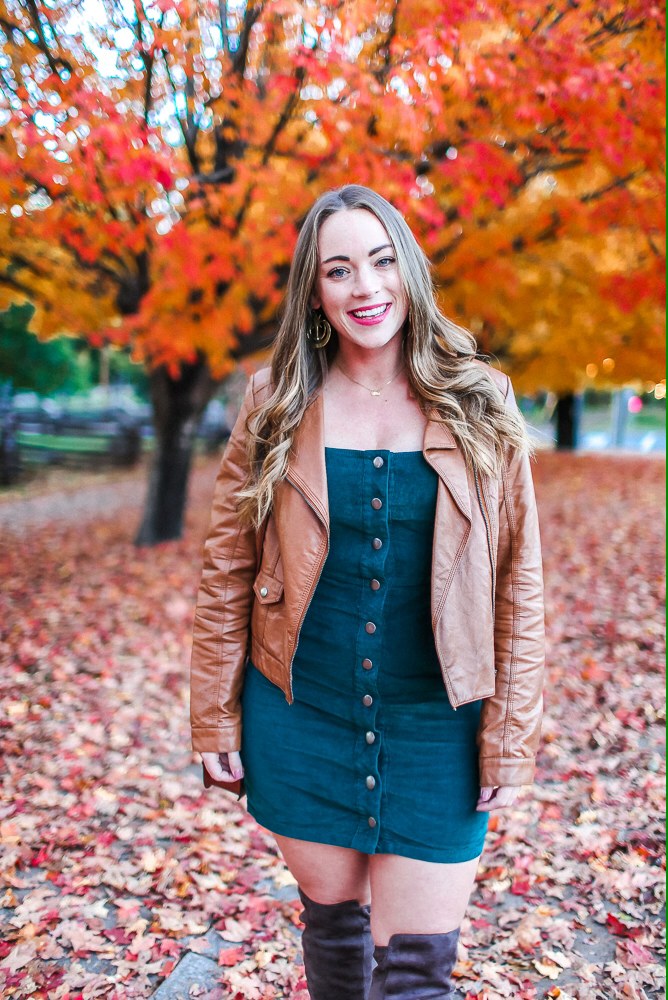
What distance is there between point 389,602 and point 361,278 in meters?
0.81

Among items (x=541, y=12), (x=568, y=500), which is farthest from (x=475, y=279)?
(x=568, y=500)

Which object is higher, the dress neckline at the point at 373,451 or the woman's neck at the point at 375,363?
the woman's neck at the point at 375,363

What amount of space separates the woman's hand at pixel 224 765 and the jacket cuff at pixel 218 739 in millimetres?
24

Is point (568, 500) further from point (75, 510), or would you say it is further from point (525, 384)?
point (75, 510)

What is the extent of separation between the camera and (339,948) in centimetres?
208

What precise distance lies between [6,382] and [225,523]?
21.9 m

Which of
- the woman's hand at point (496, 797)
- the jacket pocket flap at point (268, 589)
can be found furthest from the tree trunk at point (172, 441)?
the woman's hand at point (496, 797)

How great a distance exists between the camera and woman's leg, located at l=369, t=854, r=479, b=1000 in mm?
1883

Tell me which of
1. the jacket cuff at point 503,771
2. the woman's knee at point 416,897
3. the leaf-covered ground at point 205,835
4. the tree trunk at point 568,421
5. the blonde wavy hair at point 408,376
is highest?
the tree trunk at point 568,421

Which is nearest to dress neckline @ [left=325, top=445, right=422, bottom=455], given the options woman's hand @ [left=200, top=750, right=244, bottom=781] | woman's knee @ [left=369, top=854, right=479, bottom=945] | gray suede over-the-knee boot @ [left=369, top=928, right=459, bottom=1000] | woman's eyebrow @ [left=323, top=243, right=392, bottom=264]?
woman's eyebrow @ [left=323, top=243, right=392, bottom=264]

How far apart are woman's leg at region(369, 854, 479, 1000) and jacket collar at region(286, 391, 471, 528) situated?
89 cm

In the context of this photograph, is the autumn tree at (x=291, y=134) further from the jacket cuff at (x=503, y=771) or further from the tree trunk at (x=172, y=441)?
the jacket cuff at (x=503, y=771)

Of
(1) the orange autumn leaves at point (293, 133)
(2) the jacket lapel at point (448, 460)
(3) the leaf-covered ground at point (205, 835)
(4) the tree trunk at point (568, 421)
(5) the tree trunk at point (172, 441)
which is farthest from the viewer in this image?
(4) the tree trunk at point (568, 421)

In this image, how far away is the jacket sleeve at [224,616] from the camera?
2.07m
